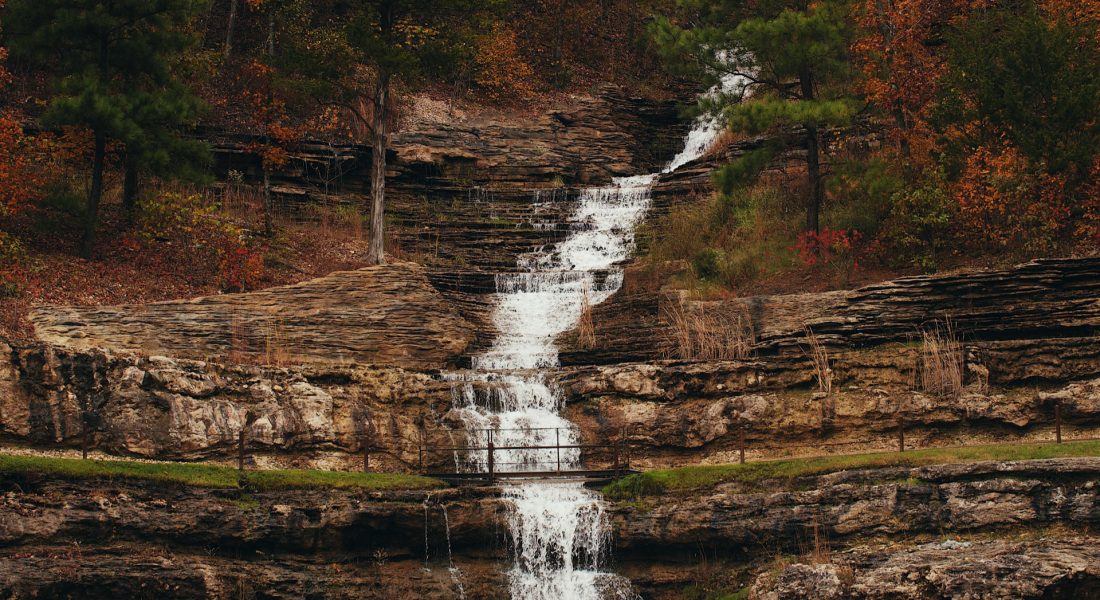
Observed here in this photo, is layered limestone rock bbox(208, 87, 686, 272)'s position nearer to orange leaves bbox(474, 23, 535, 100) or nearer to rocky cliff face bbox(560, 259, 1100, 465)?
orange leaves bbox(474, 23, 535, 100)

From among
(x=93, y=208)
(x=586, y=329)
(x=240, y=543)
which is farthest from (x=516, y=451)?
(x=93, y=208)

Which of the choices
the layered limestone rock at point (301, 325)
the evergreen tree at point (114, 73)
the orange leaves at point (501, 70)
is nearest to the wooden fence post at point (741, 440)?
the layered limestone rock at point (301, 325)

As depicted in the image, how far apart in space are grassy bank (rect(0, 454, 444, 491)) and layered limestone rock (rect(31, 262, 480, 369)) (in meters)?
4.61

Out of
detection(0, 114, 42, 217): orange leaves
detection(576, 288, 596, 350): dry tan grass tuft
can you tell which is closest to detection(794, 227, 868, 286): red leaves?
detection(576, 288, 596, 350): dry tan grass tuft

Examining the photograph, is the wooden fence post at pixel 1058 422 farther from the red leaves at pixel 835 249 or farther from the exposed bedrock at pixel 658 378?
the red leaves at pixel 835 249

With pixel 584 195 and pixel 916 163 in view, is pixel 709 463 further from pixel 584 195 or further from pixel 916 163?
pixel 584 195

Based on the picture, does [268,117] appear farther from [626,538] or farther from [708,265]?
[626,538]

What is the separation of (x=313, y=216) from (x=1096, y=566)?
27830 millimetres

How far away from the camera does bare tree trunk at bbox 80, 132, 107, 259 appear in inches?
1261

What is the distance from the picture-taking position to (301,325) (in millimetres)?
30688

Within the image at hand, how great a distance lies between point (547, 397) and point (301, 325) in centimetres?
668

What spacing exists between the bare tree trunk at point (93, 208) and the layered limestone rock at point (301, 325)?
4195 millimetres

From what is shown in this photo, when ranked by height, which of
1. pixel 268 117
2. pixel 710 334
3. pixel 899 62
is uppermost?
pixel 268 117

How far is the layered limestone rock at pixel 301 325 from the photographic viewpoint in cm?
2792
